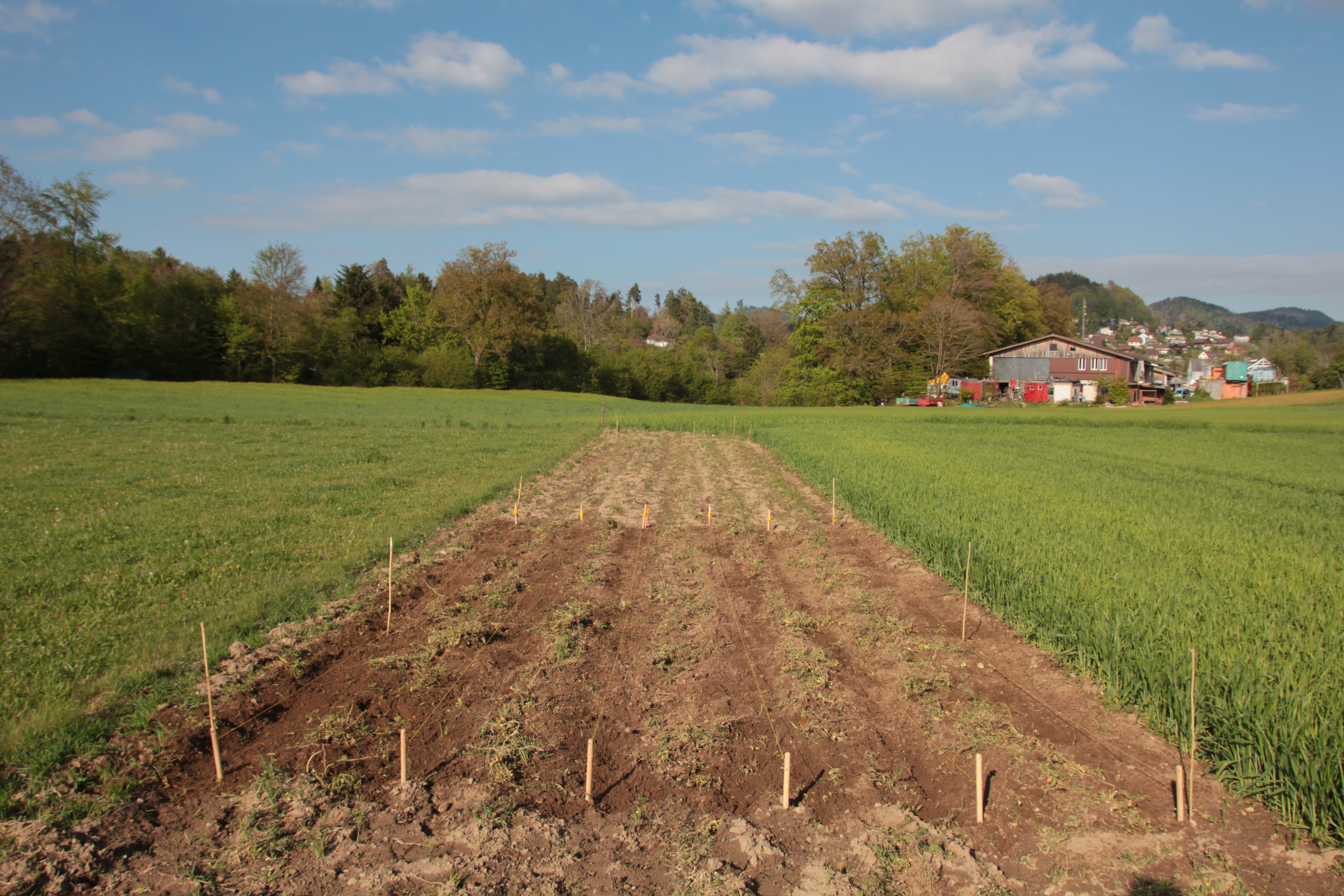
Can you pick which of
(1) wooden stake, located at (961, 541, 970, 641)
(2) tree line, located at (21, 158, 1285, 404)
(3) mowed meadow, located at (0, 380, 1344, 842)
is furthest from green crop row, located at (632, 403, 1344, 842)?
(2) tree line, located at (21, 158, 1285, 404)

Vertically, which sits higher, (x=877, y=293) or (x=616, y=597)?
(x=877, y=293)

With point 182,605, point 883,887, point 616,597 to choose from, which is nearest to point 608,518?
point 616,597

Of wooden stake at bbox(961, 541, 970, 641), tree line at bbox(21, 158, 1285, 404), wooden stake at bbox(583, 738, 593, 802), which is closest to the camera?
wooden stake at bbox(583, 738, 593, 802)

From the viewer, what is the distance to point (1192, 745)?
4.75m

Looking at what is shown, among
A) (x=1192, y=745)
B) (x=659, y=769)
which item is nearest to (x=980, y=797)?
(x=1192, y=745)

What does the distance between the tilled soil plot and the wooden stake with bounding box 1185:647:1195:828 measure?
6 centimetres

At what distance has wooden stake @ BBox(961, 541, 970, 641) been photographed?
294 inches

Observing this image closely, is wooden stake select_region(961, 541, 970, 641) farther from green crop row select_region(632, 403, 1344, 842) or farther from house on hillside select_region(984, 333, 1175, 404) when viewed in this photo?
house on hillside select_region(984, 333, 1175, 404)

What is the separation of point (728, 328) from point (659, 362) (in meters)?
47.5

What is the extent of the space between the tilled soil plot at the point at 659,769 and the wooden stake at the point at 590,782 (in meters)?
0.07

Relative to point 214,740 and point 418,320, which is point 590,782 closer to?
point 214,740

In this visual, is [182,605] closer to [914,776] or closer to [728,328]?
[914,776]

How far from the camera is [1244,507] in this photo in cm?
1381

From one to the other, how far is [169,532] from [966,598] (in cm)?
1086
